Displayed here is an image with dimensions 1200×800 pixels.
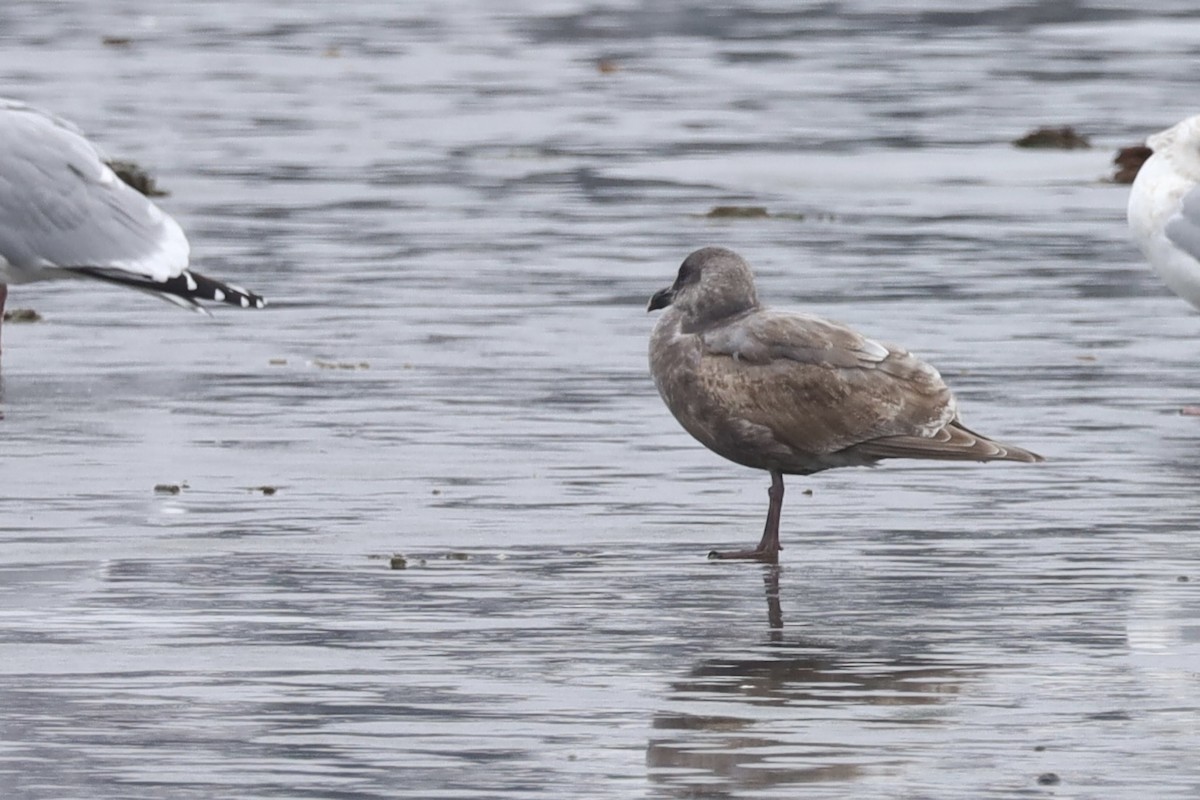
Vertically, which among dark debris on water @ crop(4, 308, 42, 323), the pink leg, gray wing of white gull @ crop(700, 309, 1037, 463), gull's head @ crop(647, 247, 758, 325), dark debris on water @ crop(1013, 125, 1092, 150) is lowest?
dark debris on water @ crop(1013, 125, 1092, 150)

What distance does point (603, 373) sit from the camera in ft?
44.0

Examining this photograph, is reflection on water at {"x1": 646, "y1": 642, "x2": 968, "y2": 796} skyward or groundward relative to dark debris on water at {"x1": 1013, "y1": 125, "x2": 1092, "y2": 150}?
skyward

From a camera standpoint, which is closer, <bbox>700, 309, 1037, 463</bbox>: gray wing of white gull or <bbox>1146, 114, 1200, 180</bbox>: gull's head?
<bbox>700, 309, 1037, 463</bbox>: gray wing of white gull

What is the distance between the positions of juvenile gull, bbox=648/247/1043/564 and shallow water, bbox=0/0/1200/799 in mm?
270

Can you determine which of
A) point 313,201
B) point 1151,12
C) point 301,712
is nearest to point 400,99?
point 313,201

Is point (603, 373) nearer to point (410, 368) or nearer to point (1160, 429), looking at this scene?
point (410, 368)

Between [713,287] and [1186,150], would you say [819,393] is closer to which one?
[713,287]

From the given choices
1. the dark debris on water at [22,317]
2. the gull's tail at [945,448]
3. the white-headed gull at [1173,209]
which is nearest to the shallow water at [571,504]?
the dark debris on water at [22,317]

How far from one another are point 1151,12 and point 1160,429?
31.6 metres

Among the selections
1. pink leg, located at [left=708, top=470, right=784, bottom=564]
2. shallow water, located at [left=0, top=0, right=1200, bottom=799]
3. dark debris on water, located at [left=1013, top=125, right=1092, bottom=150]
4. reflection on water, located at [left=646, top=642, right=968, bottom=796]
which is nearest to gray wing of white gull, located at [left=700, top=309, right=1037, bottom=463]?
pink leg, located at [left=708, top=470, right=784, bottom=564]

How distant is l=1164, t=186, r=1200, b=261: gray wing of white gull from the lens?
13734mm

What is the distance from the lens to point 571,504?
33.8 ft

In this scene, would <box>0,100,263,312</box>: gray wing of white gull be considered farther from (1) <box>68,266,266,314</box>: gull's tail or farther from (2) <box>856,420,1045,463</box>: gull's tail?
(2) <box>856,420,1045,463</box>: gull's tail

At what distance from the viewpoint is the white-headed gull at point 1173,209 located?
13787 millimetres
